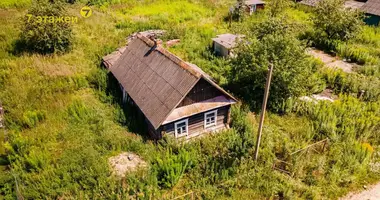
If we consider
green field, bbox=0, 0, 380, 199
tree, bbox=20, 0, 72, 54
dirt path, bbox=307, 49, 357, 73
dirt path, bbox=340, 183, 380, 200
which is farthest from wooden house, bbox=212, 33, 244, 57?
dirt path, bbox=340, 183, 380, 200

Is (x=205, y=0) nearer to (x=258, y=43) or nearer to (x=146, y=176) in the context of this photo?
(x=258, y=43)

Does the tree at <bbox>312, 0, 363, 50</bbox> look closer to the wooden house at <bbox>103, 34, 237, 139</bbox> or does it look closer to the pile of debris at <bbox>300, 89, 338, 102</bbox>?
the pile of debris at <bbox>300, 89, 338, 102</bbox>

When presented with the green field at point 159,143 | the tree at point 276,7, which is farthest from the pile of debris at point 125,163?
the tree at point 276,7

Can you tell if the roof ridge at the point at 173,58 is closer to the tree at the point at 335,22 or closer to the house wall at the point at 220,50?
the house wall at the point at 220,50

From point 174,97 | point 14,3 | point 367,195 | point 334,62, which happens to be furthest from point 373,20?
point 14,3

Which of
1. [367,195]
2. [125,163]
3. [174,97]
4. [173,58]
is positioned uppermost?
[173,58]

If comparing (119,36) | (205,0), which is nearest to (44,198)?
(119,36)

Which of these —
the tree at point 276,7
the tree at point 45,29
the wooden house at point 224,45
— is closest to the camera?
the wooden house at point 224,45

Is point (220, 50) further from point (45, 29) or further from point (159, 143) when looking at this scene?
point (45, 29)
